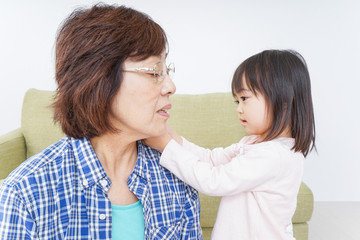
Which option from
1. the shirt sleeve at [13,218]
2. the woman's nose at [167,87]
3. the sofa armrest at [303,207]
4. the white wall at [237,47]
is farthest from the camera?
the white wall at [237,47]

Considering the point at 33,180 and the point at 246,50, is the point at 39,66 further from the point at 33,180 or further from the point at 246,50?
the point at 33,180

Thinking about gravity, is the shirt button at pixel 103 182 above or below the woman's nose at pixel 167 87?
below

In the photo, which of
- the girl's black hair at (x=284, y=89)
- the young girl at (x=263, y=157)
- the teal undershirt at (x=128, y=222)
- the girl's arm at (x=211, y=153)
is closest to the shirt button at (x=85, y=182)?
the teal undershirt at (x=128, y=222)

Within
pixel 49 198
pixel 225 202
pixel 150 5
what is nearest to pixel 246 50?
pixel 150 5

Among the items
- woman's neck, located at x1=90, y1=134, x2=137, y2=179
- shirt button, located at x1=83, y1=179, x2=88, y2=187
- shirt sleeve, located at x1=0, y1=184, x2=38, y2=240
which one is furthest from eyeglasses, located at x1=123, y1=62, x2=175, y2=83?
shirt sleeve, located at x1=0, y1=184, x2=38, y2=240

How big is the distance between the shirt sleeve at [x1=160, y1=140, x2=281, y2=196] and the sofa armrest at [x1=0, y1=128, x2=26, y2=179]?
4.70ft

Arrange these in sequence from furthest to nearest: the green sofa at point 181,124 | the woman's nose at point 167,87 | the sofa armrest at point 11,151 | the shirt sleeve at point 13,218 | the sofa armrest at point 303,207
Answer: the green sofa at point 181,124, the sofa armrest at point 11,151, the sofa armrest at point 303,207, the woman's nose at point 167,87, the shirt sleeve at point 13,218

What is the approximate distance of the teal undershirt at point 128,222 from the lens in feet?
3.09

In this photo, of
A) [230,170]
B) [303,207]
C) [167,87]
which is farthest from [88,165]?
[303,207]

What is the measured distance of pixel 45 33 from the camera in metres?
2.87

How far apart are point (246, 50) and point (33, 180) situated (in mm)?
2501

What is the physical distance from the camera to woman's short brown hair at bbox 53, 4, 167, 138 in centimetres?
86

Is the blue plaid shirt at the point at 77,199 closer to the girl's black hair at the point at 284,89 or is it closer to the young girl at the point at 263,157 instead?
the young girl at the point at 263,157

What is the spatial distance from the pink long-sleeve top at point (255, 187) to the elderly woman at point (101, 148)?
17cm
